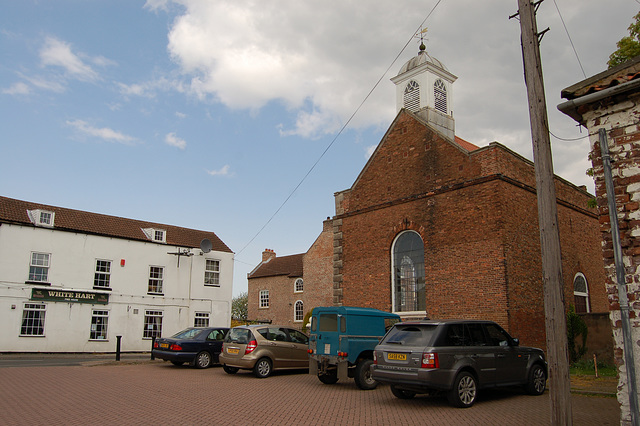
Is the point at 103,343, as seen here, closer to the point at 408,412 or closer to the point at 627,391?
the point at 408,412

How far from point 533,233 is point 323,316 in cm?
854

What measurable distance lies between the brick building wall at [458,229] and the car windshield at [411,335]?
6.18 m

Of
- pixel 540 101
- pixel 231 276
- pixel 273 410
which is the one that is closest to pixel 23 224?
pixel 231 276

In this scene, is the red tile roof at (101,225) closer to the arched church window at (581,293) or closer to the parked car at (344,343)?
the parked car at (344,343)

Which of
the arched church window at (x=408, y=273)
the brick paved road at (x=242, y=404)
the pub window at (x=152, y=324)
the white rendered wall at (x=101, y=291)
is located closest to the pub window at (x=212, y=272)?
the white rendered wall at (x=101, y=291)

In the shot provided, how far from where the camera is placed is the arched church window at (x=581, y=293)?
63.5ft

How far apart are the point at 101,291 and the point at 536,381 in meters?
22.2

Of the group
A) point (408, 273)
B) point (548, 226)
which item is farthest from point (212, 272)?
point (548, 226)

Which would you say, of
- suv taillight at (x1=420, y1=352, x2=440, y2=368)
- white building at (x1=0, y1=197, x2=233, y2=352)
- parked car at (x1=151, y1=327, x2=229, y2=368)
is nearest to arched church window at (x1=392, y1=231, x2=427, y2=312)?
parked car at (x1=151, y1=327, x2=229, y2=368)

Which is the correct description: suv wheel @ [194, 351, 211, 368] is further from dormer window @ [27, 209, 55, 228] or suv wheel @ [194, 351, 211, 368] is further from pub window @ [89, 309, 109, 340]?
dormer window @ [27, 209, 55, 228]

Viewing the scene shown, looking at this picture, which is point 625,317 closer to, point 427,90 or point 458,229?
point 458,229

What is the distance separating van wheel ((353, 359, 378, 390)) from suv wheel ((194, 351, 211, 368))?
6.75 meters

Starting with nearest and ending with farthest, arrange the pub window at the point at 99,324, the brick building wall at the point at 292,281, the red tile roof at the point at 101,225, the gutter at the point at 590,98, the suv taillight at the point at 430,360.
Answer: the gutter at the point at 590,98 < the suv taillight at the point at 430,360 < the red tile roof at the point at 101,225 < the pub window at the point at 99,324 < the brick building wall at the point at 292,281

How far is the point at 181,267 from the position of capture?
29609 millimetres
